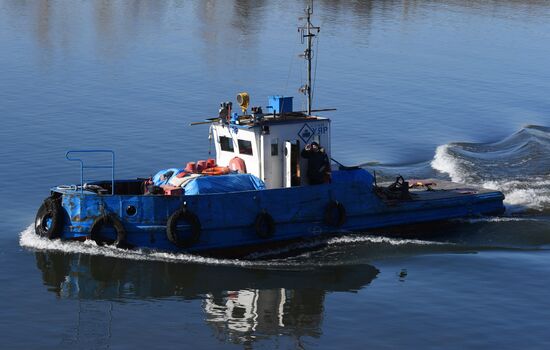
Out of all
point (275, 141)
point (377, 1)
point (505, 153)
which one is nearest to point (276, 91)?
point (505, 153)

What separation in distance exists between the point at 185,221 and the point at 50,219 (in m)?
2.58

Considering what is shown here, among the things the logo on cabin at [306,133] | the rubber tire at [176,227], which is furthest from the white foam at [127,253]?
the logo on cabin at [306,133]

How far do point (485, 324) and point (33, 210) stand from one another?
1031 cm

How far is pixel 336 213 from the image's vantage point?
2158 cm

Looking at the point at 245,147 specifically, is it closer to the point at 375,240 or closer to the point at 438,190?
the point at 375,240

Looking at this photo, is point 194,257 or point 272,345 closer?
point 272,345

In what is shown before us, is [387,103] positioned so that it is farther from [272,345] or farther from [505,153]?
[272,345]

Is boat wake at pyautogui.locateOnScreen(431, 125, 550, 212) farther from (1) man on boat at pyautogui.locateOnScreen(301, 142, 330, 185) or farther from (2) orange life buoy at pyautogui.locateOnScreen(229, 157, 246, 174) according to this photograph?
(2) orange life buoy at pyautogui.locateOnScreen(229, 157, 246, 174)

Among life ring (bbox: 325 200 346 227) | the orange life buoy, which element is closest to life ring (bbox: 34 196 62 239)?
the orange life buoy

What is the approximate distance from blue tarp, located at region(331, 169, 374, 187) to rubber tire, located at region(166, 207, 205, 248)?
11.3 ft

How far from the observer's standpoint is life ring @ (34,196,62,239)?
1980 centimetres

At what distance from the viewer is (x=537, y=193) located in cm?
2572

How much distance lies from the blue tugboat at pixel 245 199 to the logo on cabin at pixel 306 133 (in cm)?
2

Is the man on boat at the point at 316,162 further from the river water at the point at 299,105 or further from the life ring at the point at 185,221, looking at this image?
the life ring at the point at 185,221
